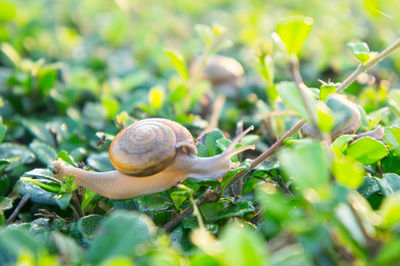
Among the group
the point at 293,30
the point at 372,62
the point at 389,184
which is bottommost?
the point at 389,184

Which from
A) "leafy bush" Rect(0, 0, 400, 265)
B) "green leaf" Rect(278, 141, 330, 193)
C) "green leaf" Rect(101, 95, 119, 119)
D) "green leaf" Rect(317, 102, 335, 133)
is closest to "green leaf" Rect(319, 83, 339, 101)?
"leafy bush" Rect(0, 0, 400, 265)

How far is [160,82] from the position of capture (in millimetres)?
2605

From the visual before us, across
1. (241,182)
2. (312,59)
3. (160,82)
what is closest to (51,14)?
(160,82)

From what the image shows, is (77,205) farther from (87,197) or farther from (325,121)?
(325,121)

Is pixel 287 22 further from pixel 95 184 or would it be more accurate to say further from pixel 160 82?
pixel 160 82

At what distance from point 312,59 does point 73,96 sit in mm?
1789

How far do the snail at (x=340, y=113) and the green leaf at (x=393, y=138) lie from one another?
0.39 ft

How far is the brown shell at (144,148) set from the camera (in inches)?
59.5

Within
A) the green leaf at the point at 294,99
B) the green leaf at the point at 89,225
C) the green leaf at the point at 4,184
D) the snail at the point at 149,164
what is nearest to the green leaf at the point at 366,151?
the green leaf at the point at 294,99

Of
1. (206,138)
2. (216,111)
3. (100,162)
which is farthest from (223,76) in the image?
(100,162)

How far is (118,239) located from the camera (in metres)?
0.97

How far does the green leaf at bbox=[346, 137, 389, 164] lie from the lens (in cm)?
133

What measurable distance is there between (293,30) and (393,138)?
0.57m

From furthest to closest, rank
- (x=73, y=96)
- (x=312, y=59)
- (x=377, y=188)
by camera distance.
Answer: (x=312, y=59) < (x=73, y=96) < (x=377, y=188)
